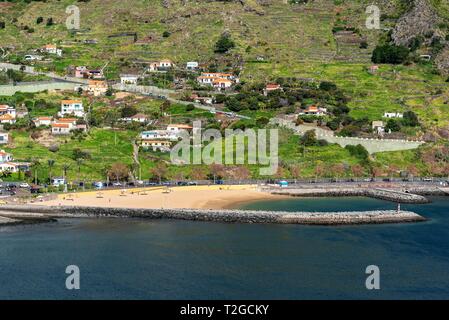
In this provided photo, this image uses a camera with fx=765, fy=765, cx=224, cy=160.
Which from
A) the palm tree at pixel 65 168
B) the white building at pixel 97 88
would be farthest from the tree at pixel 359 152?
the white building at pixel 97 88

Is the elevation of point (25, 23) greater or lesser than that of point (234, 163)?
greater

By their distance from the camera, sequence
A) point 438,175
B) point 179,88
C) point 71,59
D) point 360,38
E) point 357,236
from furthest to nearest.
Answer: point 360,38, point 71,59, point 179,88, point 438,175, point 357,236

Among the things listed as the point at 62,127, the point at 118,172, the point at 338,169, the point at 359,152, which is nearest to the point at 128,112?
the point at 62,127

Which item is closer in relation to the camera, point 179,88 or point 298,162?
point 298,162

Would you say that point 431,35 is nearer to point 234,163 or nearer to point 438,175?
point 438,175

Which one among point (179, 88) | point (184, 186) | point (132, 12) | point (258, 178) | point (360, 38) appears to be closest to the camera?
point (184, 186)

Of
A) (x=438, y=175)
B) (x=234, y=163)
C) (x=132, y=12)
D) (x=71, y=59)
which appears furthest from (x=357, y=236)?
(x=132, y=12)

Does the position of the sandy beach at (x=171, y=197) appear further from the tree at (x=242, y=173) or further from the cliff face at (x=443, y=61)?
the cliff face at (x=443, y=61)
